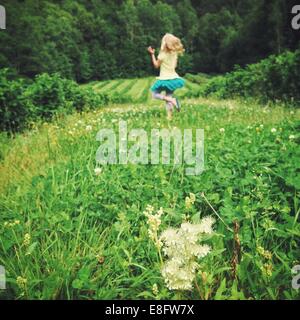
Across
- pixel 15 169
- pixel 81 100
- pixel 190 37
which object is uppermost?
pixel 190 37

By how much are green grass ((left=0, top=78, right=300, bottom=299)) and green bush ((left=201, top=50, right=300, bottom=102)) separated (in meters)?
3.68

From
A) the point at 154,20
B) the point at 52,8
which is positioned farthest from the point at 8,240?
the point at 52,8

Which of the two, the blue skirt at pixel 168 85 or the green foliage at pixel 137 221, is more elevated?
the blue skirt at pixel 168 85

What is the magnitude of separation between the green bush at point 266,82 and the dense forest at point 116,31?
0.75 meters

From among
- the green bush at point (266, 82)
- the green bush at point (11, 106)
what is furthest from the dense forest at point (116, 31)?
the green bush at point (11, 106)

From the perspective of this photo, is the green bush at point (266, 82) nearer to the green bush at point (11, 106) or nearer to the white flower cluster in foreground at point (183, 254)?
the green bush at point (11, 106)

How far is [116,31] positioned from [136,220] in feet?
20.5

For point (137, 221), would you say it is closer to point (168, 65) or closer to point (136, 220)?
point (136, 220)

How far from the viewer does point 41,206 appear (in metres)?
2.40

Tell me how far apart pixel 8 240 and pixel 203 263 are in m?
1.04

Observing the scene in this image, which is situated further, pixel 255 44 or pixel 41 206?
pixel 255 44

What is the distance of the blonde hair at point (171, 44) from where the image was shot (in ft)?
18.9
